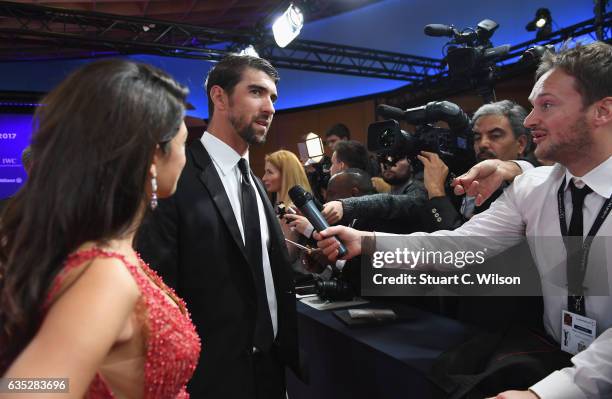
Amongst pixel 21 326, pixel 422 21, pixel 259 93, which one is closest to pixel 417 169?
pixel 259 93

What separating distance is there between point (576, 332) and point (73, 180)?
3.92ft

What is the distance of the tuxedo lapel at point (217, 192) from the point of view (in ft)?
4.41

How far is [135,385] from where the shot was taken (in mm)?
784

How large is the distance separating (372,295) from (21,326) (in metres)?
1.50

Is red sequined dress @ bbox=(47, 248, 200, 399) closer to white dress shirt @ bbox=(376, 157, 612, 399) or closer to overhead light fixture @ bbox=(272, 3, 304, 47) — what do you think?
white dress shirt @ bbox=(376, 157, 612, 399)

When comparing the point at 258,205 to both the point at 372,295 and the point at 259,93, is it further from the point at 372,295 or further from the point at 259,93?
the point at 372,295

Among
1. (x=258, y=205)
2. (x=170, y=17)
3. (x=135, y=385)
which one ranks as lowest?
(x=135, y=385)

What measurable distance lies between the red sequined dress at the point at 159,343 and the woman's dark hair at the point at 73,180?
0.16ft

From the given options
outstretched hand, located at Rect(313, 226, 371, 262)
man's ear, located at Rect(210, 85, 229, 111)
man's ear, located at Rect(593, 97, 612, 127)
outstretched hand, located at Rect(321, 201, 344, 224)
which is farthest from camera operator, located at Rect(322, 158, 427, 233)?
man's ear, located at Rect(593, 97, 612, 127)

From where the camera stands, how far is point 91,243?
722mm

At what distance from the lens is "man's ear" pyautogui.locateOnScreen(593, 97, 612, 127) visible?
125 cm

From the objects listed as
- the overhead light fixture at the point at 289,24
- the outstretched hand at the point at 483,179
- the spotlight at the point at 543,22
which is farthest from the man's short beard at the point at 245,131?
the spotlight at the point at 543,22

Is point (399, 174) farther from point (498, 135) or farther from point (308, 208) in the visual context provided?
point (308, 208)

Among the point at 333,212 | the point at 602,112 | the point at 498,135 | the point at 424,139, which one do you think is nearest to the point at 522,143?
the point at 498,135
